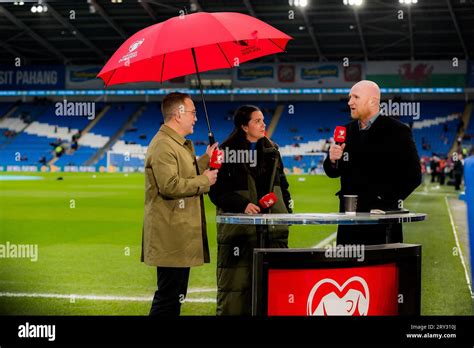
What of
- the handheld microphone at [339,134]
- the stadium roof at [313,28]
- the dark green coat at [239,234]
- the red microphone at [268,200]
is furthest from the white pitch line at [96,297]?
the stadium roof at [313,28]

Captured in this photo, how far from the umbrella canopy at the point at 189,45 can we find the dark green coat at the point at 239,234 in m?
0.94

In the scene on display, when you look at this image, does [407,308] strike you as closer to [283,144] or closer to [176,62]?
[176,62]

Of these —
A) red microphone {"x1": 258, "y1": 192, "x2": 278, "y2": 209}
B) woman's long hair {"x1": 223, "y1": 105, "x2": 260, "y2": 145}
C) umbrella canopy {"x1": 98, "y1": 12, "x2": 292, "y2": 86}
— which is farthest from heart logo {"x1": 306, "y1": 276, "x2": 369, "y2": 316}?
umbrella canopy {"x1": 98, "y1": 12, "x2": 292, "y2": 86}

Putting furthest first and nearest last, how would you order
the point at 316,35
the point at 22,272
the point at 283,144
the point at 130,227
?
the point at 283,144 → the point at 316,35 → the point at 130,227 → the point at 22,272

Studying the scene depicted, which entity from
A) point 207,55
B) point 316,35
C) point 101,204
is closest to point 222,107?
point 316,35

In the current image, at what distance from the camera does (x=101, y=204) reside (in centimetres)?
2286

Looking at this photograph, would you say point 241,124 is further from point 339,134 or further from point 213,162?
point 339,134

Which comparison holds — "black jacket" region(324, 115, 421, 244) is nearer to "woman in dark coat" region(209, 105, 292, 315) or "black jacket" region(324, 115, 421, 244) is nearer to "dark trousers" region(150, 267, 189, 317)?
"woman in dark coat" region(209, 105, 292, 315)

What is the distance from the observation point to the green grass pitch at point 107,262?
311 inches

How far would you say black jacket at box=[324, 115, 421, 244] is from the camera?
587 cm

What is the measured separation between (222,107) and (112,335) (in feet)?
148

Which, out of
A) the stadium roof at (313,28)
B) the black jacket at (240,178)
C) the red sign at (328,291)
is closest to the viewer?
the red sign at (328,291)

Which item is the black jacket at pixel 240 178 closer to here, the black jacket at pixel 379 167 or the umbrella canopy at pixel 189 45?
the black jacket at pixel 379 167

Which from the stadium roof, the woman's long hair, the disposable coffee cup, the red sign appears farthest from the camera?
the stadium roof
